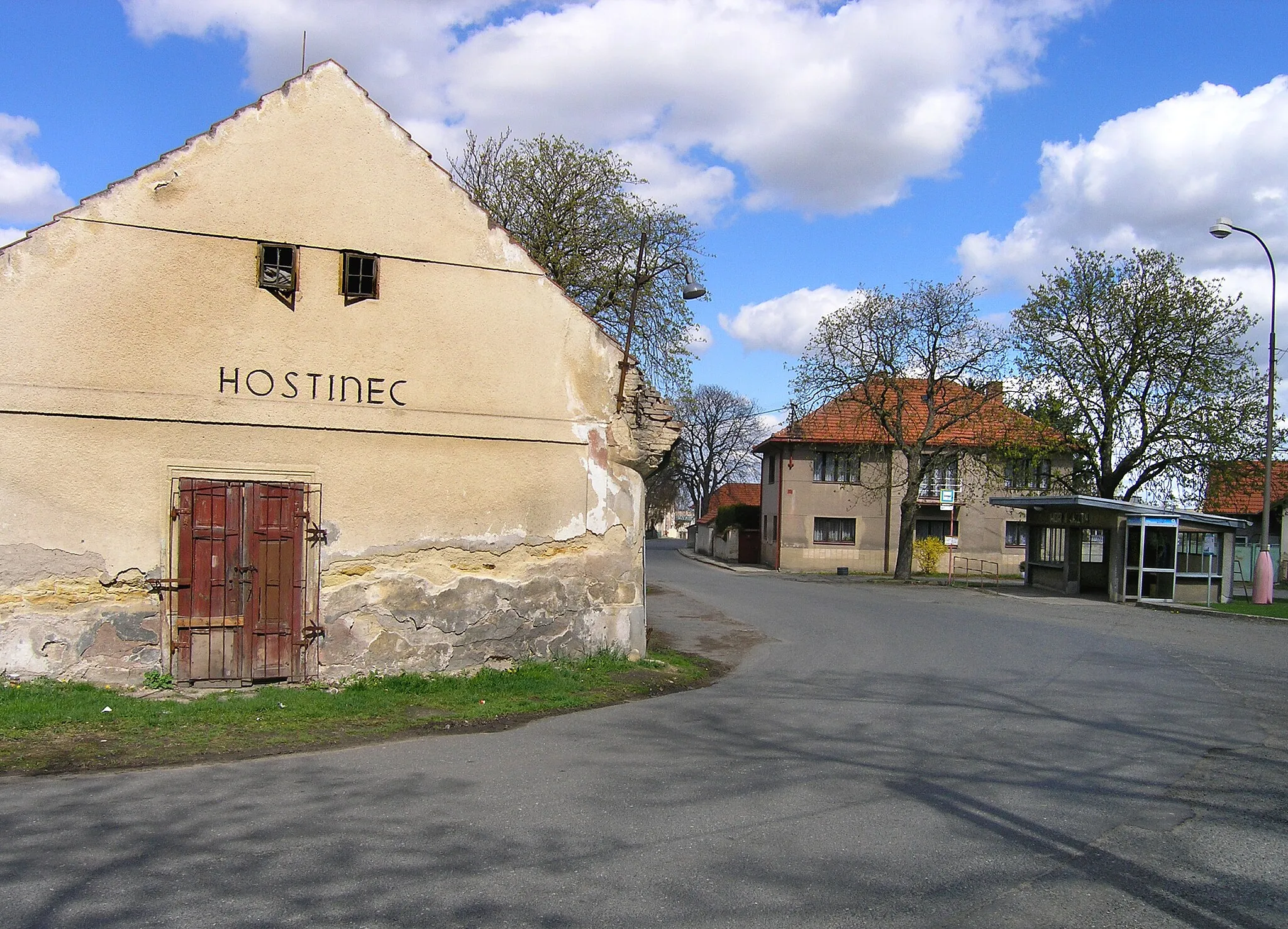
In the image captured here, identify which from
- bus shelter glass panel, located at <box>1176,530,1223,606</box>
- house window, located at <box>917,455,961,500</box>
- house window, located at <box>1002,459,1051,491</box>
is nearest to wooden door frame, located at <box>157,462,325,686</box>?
bus shelter glass panel, located at <box>1176,530,1223,606</box>

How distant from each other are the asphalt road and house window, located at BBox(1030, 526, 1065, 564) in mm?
22266

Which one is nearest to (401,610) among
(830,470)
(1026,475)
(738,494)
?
(1026,475)

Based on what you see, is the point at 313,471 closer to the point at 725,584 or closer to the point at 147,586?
the point at 147,586

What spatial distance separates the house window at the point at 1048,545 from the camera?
107 ft

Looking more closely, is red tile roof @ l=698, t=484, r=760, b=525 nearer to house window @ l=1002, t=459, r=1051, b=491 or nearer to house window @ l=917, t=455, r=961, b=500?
house window @ l=917, t=455, r=961, b=500

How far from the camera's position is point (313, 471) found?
429 inches

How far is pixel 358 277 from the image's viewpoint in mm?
11289

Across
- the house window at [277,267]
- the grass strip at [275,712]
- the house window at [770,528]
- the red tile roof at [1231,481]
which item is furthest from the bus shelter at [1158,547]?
the house window at [277,267]

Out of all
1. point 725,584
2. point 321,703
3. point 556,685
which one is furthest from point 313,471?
point 725,584

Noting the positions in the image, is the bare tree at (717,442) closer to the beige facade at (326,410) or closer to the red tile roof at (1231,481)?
the red tile roof at (1231,481)

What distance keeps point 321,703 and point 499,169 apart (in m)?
17.9

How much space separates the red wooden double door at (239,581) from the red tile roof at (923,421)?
2981 centimetres

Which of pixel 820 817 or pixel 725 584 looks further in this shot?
pixel 725 584

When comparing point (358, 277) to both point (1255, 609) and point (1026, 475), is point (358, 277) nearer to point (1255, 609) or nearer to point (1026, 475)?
point (1255, 609)
